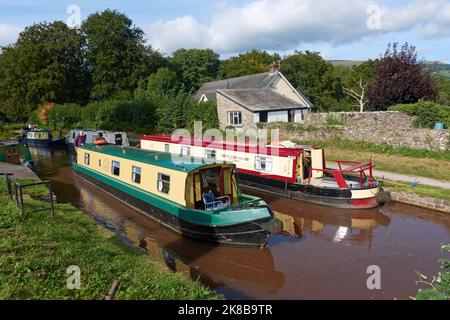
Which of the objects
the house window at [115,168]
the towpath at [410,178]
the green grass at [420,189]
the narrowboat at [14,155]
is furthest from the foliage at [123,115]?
the green grass at [420,189]

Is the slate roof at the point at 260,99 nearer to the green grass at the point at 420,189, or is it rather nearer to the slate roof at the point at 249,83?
the slate roof at the point at 249,83

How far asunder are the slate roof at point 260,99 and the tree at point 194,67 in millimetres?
25572

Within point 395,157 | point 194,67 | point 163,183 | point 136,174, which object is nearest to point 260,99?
point 395,157

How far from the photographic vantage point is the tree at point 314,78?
4778 centimetres

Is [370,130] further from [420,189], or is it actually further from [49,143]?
[49,143]

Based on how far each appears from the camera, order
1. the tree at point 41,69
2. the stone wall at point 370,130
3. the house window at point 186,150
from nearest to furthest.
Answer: the house window at point 186,150, the stone wall at point 370,130, the tree at point 41,69

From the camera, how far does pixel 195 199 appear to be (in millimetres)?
11203

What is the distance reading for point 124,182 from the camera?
1472 cm

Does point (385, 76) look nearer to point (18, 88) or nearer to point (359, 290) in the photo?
point (359, 290)

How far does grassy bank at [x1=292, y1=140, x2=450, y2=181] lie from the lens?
17094 millimetres

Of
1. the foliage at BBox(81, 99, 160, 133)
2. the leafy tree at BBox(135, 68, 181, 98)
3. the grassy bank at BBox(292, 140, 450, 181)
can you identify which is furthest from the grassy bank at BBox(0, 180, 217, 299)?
the leafy tree at BBox(135, 68, 181, 98)

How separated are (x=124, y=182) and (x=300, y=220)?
714 centimetres

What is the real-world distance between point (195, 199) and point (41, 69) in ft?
139

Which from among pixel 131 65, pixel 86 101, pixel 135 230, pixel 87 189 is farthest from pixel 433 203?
pixel 86 101
